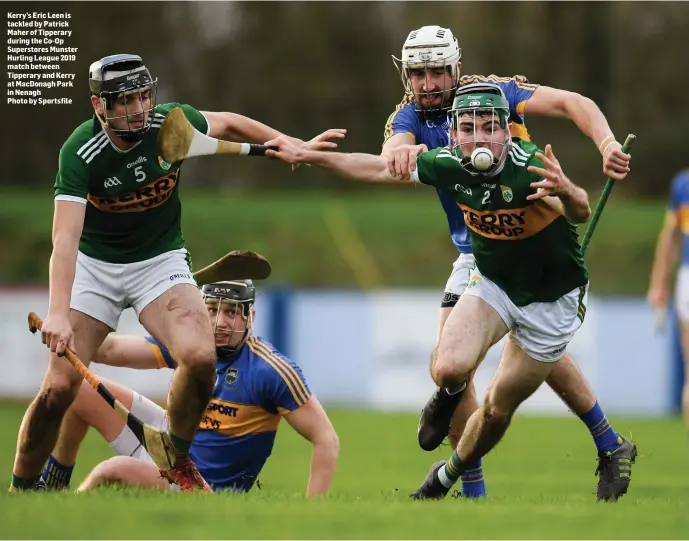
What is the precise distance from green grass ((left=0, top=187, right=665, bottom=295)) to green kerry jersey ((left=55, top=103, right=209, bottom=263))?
13.7 m

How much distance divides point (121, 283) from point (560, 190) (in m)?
2.20

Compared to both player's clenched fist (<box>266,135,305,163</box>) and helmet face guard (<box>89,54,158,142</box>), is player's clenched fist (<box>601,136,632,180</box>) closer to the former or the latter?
player's clenched fist (<box>266,135,305,163</box>)

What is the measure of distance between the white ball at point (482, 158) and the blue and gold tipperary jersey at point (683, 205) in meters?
3.90

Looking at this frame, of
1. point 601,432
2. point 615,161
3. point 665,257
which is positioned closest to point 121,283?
point 615,161

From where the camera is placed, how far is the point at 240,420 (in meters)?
6.75

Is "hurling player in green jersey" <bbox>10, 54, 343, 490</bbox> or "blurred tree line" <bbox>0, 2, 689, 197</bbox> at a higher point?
"hurling player in green jersey" <bbox>10, 54, 343, 490</bbox>

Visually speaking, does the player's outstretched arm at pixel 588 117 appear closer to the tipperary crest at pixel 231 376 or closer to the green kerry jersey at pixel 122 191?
the green kerry jersey at pixel 122 191

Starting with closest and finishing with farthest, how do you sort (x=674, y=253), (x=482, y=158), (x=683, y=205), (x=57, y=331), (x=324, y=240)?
(x=482, y=158), (x=57, y=331), (x=683, y=205), (x=674, y=253), (x=324, y=240)

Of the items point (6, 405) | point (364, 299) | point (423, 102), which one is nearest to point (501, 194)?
point (423, 102)

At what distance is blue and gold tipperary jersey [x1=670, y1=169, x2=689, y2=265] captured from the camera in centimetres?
922

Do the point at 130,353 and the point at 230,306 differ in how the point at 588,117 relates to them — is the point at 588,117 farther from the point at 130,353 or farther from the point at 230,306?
the point at 130,353

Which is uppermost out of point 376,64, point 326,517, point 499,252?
point 499,252

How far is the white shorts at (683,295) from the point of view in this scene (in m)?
9.25

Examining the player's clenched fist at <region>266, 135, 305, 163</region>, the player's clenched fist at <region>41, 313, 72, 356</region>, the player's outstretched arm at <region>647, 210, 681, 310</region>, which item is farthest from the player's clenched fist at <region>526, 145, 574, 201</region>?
the player's outstretched arm at <region>647, 210, 681, 310</region>
